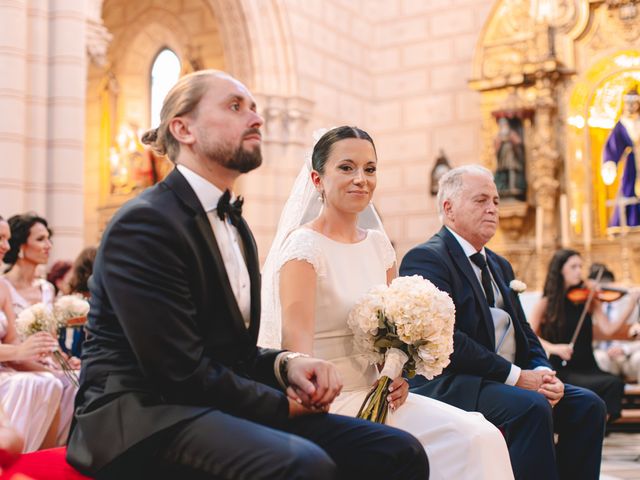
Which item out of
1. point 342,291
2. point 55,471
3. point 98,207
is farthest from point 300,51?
point 55,471

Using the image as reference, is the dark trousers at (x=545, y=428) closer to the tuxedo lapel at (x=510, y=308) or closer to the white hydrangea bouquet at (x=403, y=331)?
the tuxedo lapel at (x=510, y=308)

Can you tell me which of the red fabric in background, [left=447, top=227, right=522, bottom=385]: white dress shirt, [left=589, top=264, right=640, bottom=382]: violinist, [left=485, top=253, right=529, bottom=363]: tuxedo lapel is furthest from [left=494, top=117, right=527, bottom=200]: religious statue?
the red fabric in background

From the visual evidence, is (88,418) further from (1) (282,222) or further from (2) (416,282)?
(1) (282,222)

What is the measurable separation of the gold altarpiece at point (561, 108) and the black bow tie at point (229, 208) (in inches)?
394

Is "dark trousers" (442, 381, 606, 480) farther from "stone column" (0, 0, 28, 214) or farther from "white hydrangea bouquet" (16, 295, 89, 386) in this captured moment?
"stone column" (0, 0, 28, 214)

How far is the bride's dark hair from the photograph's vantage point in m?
3.57

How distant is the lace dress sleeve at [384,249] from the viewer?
3758 millimetres

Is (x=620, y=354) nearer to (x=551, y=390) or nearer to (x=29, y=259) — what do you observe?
(x=551, y=390)

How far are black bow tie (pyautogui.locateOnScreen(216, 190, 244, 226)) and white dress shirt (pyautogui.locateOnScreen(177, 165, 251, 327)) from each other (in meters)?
0.02

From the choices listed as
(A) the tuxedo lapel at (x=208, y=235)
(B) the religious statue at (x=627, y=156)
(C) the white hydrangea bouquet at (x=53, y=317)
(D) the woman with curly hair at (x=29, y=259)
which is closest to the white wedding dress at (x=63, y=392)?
(D) the woman with curly hair at (x=29, y=259)

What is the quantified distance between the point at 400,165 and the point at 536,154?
245 centimetres

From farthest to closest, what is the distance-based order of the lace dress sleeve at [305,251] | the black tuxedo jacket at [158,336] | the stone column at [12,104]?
1. the stone column at [12,104]
2. the lace dress sleeve at [305,251]
3. the black tuxedo jacket at [158,336]

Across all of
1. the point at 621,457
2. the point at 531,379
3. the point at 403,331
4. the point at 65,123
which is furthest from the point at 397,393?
the point at 65,123

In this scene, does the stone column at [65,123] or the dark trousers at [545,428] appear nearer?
the dark trousers at [545,428]
